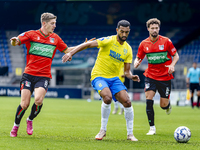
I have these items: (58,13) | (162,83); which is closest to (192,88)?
(162,83)

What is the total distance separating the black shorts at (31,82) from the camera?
614 centimetres

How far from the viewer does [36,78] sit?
20.4ft

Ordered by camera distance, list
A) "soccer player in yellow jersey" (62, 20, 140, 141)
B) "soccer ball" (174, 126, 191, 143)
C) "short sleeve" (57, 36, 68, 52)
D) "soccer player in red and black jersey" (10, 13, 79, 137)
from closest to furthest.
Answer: "soccer ball" (174, 126, 191, 143) < "soccer player in yellow jersey" (62, 20, 140, 141) < "soccer player in red and black jersey" (10, 13, 79, 137) < "short sleeve" (57, 36, 68, 52)

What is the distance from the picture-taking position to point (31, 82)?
6223mm

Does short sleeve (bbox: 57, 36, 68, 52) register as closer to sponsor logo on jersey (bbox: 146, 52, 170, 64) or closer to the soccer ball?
sponsor logo on jersey (bbox: 146, 52, 170, 64)

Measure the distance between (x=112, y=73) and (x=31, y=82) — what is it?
1523 millimetres

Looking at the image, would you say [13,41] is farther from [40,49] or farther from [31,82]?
[31,82]

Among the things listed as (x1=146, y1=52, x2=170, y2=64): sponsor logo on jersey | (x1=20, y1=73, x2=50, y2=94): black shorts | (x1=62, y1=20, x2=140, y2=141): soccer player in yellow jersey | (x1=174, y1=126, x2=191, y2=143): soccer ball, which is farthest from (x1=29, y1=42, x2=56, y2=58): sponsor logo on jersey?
(x1=174, y1=126, x2=191, y2=143): soccer ball

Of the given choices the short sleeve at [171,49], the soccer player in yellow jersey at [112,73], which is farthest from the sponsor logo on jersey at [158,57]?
the soccer player in yellow jersey at [112,73]

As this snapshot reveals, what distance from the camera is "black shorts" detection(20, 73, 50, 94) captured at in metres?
6.14

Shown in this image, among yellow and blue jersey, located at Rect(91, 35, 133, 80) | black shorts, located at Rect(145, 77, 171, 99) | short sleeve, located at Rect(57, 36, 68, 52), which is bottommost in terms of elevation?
black shorts, located at Rect(145, 77, 171, 99)

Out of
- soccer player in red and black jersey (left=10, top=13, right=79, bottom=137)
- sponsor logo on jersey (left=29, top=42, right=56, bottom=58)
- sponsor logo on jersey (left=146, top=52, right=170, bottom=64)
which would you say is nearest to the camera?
soccer player in red and black jersey (left=10, top=13, right=79, bottom=137)

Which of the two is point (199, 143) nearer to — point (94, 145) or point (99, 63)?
point (94, 145)

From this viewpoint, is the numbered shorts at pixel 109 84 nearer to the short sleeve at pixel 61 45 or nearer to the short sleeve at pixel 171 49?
the short sleeve at pixel 61 45
